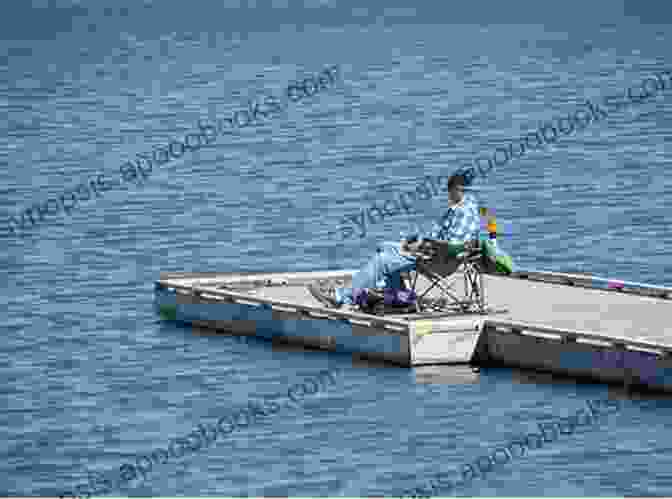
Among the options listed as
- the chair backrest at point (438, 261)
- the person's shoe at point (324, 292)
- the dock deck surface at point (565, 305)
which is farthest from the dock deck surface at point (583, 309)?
the person's shoe at point (324, 292)

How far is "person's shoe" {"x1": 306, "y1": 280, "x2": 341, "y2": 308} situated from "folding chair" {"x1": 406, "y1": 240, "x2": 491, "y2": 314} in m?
1.07

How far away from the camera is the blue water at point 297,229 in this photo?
25938 millimetres

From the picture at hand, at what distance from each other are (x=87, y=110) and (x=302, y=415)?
4346 cm

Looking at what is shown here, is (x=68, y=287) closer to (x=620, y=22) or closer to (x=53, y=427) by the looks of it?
(x=53, y=427)

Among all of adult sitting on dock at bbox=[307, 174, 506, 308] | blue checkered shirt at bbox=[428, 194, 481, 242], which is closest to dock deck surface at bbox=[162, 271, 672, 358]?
adult sitting on dock at bbox=[307, 174, 506, 308]

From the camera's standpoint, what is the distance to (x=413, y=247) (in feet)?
96.4

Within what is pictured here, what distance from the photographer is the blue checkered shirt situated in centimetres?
2909

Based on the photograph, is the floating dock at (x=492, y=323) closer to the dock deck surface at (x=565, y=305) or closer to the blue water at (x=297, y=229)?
the dock deck surface at (x=565, y=305)

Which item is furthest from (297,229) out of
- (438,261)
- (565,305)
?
(438,261)

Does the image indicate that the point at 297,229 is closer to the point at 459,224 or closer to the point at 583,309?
the point at 583,309

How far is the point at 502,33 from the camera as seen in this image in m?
99.6

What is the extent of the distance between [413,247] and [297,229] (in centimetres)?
1394

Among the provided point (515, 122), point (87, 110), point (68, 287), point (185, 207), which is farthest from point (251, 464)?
point (87, 110)

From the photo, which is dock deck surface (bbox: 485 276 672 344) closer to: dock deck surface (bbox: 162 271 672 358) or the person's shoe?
dock deck surface (bbox: 162 271 672 358)
